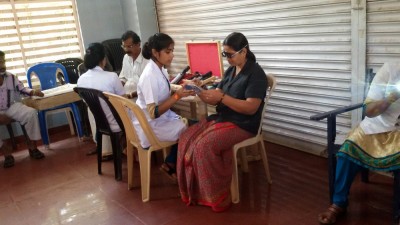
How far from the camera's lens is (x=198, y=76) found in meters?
3.82

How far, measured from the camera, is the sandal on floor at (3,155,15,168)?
13.8 ft

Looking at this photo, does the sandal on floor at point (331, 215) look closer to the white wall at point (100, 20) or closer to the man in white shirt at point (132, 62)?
the man in white shirt at point (132, 62)

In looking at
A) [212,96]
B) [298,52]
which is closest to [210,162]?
[212,96]

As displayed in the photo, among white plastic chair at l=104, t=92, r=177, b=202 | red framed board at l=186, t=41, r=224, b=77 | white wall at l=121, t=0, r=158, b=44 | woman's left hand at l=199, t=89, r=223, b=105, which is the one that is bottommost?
white plastic chair at l=104, t=92, r=177, b=202

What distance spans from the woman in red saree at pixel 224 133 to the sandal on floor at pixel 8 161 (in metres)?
2.40

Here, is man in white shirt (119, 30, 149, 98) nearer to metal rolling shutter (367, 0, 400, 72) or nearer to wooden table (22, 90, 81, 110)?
wooden table (22, 90, 81, 110)

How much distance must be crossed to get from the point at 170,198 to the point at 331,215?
1.25 m

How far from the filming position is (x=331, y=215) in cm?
239

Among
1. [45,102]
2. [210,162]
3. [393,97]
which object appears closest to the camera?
[393,97]

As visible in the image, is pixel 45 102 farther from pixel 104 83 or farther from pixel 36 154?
pixel 104 83

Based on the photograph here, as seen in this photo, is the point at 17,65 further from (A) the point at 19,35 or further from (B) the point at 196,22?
(B) the point at 196,22

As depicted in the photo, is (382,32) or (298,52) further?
(298,52)

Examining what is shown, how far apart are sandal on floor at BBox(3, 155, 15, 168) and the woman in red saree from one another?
7.89 ft

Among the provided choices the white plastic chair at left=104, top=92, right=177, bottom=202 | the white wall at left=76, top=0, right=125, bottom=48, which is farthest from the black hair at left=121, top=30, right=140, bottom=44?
the white wall at left=76, top=0, right=125, bottom=48
